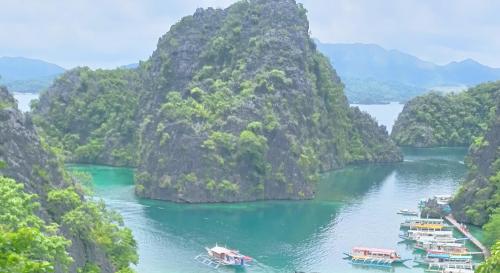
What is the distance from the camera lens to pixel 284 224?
66.4 metres

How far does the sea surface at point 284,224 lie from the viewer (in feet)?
175

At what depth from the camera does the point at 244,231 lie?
207 feet

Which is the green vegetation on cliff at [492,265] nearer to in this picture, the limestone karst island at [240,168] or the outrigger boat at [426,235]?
the limestone karst island at [240,168]

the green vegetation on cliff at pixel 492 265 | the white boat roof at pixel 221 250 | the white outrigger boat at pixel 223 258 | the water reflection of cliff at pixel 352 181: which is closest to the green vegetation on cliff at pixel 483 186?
the water reflection of cliff at pixel 352 181

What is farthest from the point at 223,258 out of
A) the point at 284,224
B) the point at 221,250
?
the point at 284,224

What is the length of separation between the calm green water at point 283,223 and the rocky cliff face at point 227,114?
3.74 meters

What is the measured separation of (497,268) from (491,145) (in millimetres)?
53780

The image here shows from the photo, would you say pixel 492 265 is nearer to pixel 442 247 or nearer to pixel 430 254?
pixel 430 254

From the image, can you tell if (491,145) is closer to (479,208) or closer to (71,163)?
(479,208)

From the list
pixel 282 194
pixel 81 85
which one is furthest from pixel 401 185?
pixel 81 85

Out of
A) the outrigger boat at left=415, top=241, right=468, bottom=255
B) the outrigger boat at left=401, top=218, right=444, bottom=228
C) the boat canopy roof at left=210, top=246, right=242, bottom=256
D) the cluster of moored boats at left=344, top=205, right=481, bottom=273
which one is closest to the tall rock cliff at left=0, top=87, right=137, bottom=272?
the boat canopy roof at left=210, top=246, right=242, bottom=256

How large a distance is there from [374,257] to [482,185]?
19.2 m

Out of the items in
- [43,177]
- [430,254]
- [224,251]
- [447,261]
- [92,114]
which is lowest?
[447,261]

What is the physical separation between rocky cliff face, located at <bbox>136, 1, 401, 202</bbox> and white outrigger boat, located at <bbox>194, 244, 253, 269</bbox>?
23788mm
